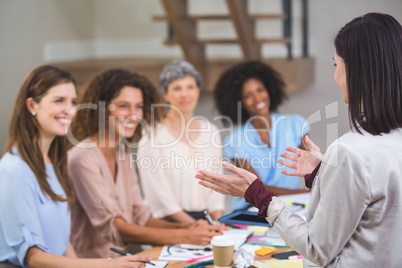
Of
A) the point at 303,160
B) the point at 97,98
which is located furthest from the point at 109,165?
the point at 303,160

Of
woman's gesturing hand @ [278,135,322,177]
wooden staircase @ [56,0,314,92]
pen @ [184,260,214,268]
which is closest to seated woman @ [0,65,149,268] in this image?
pen @ [184,260,214,268]

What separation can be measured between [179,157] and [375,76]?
68.5 inches

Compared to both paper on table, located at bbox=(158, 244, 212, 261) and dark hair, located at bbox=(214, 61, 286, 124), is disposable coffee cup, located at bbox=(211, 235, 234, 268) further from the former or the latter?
dark hair, located at bbox=(214, 61, 286, 124)

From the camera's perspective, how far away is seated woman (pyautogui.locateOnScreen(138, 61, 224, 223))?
2.73m

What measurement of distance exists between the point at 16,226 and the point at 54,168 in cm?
35

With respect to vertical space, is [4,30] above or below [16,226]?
above

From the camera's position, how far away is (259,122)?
3.00m

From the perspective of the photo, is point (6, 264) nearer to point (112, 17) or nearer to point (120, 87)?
point (120, 87)

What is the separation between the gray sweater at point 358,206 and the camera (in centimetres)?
114

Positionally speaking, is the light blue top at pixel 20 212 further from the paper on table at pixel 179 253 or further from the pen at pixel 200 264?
the pen at pixel 200 264

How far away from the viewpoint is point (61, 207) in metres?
2.07

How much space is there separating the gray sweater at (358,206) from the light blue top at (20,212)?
40.7 inches

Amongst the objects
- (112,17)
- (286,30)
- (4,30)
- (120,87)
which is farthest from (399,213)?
(112,17)

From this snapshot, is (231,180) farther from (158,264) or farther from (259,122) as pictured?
(259,122)
